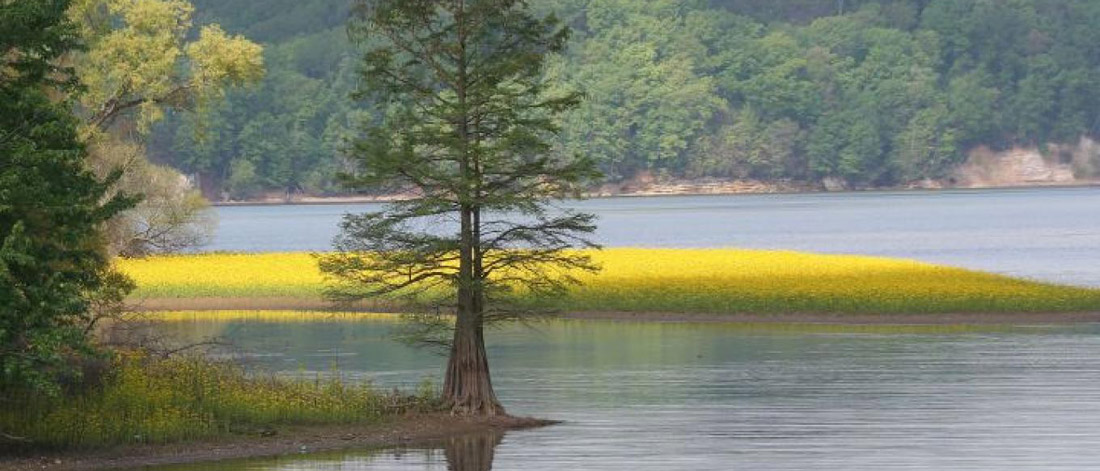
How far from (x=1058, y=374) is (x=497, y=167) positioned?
14389 mm

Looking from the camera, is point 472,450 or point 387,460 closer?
point 387,460

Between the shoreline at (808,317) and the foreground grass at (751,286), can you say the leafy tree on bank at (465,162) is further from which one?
the foreground grass at (751,286)

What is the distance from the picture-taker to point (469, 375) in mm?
35406

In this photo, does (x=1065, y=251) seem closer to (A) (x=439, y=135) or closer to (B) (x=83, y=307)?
(A) (x=439, y=135)

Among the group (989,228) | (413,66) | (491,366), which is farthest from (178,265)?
(989,228)

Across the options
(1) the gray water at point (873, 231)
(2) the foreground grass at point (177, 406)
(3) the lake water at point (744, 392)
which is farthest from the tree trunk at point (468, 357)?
Result: (1) the gray water at point (873, 231)

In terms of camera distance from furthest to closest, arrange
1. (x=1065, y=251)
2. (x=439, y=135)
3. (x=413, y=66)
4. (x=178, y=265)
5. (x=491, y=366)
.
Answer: (x=1065, y=251), (x=178, y=265), (x=491, y=366), (x=413, y=66), (x=439, y=135)

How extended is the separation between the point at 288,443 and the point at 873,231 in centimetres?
10724

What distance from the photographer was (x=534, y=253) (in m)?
35.8

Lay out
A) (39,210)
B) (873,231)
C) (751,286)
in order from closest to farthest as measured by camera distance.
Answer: (39,210) < (751,286) < (873,231)

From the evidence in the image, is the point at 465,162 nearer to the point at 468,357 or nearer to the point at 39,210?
the point at 468,357

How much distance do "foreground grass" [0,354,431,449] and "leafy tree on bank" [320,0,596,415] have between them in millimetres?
1777

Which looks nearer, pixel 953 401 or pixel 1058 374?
pixel 953 401

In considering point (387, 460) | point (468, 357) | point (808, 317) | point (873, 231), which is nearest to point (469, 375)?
point (468, 357)
